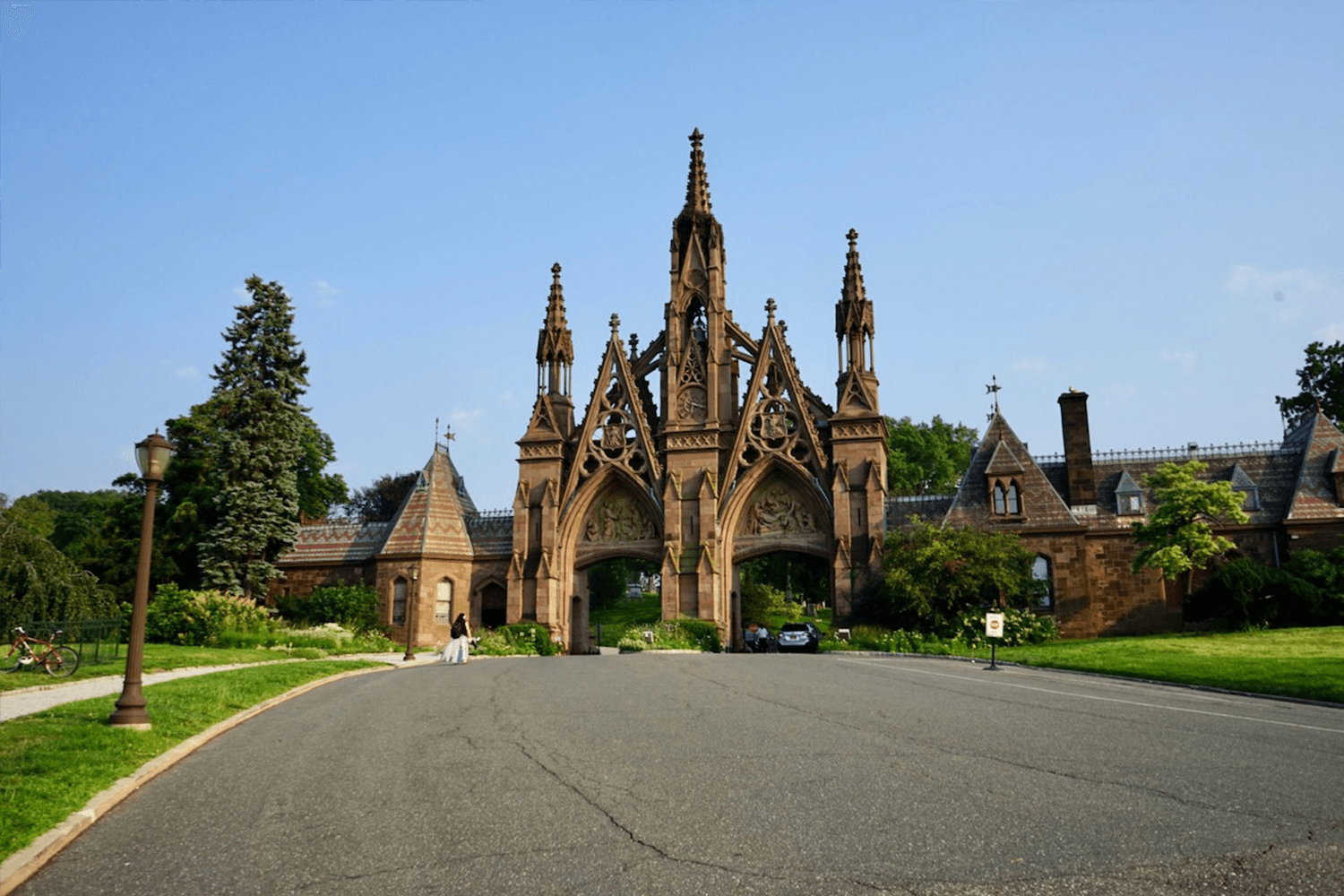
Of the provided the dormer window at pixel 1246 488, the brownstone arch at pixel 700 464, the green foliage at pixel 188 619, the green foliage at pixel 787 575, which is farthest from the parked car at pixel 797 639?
the green foliage at pixel 787 575

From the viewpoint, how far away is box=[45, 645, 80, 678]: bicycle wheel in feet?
69.1

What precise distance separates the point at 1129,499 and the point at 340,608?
112 feet

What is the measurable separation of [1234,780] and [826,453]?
37.1m

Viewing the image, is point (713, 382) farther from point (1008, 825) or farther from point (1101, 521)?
point (1008, 825)

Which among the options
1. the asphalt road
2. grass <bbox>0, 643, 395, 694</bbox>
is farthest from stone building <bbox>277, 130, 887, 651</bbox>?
the asphalt road

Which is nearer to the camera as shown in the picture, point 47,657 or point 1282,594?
point 47,657

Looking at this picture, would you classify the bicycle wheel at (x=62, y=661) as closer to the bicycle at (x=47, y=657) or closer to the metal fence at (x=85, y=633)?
the bicycle at (x=47, y=657)

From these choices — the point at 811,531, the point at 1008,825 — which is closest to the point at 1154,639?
→ the point at 811,531

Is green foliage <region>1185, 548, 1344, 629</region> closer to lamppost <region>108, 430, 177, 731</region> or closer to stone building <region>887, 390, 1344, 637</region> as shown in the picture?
stone building <region>887, 390, 1344, 637</region>

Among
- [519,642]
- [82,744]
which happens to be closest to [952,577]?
[519,642]

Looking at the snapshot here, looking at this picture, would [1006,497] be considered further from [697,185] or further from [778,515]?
[697,185]

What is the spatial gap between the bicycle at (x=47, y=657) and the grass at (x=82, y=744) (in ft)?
12.6

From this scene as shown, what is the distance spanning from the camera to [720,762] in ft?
32.4

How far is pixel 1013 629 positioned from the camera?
38.5m
